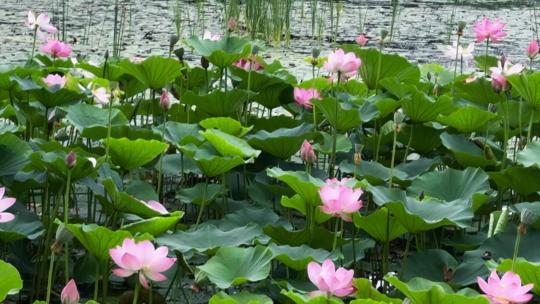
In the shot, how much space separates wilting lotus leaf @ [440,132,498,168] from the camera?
1.90 metres

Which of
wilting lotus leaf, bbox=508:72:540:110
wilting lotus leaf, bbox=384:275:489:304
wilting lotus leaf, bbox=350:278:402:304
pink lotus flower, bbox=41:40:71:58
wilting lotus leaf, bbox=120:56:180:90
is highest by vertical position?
wilting lotus leaf, bbox=508:72:540:110

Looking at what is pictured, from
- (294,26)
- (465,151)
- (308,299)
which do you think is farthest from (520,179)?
(294,26)

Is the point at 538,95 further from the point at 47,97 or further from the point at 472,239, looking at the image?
the point at 47,97

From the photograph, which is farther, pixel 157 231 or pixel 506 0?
pixel 506 0

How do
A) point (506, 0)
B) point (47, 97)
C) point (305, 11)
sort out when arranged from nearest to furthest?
point (47, 97), point (305, 11), point (506, 0)

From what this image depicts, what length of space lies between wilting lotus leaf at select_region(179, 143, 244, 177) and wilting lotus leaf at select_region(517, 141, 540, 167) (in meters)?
0.51

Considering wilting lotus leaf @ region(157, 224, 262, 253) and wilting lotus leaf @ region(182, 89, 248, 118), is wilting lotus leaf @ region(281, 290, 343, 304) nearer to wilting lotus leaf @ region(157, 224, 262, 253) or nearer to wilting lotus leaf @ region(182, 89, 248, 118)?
wilting lotus leaf @ region(157, 224, 262, 253)

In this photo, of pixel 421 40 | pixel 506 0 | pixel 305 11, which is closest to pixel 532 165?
pixel 421 40

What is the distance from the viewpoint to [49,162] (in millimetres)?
1493

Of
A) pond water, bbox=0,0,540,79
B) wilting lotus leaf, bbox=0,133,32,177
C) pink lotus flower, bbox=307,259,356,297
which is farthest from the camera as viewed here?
pond water, bbox=0,0,540,79

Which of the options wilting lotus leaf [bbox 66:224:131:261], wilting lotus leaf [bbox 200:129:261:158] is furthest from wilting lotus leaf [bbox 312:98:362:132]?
wilting lotus leaf [bbox 66:224:131:261]

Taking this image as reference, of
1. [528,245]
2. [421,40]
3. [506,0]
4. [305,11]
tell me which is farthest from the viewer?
[506,0]

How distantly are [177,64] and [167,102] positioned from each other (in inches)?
12.1

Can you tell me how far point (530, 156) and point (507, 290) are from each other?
2.15 ft
